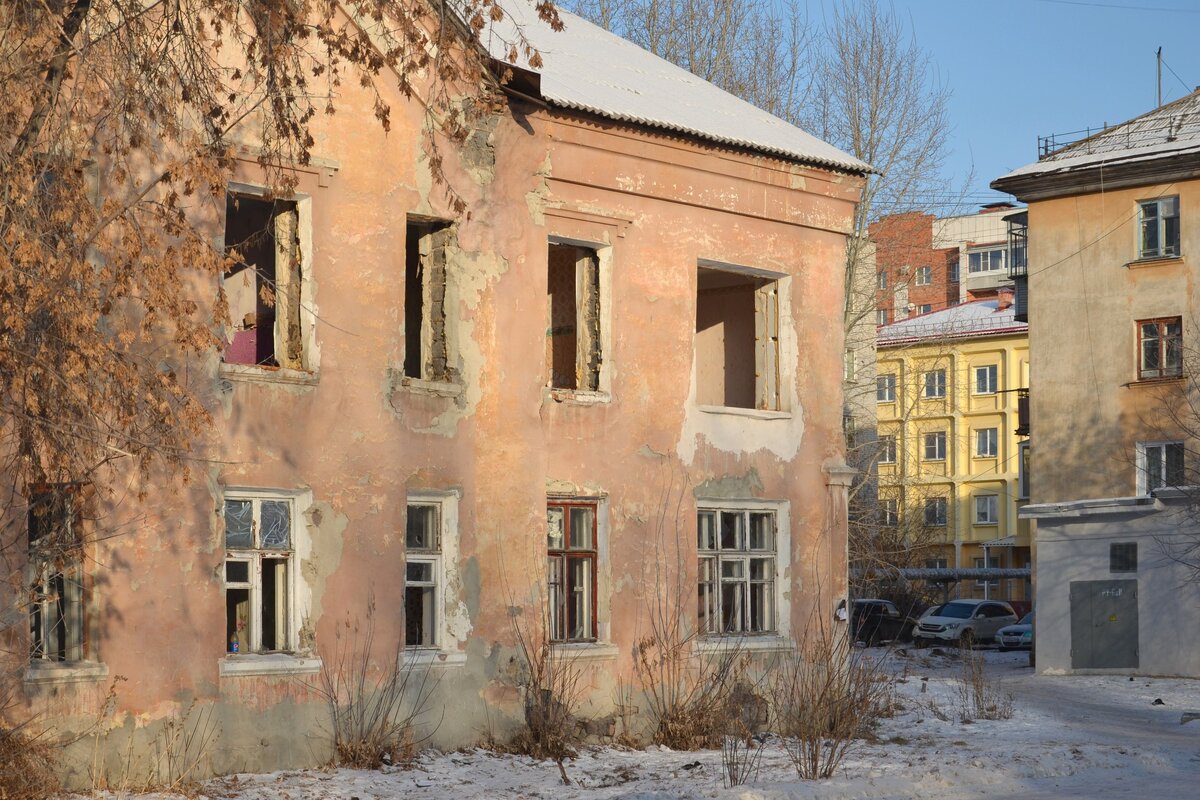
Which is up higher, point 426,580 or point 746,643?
point 426,580

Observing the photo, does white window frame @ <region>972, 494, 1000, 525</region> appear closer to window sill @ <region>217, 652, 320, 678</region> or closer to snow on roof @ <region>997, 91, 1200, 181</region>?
snow on roof @ <region>997, 91, 1200, 181</region>

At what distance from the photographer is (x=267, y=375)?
1462 cm

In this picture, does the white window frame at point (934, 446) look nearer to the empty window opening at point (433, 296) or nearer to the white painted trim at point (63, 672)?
the empty window opening at point (433, 296)

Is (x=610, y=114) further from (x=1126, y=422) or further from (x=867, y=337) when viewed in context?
(x=867, y=337)

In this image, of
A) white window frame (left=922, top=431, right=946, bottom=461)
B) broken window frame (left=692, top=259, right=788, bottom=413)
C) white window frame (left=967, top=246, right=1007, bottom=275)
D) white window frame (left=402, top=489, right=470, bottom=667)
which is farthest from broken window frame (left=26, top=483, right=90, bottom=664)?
white window frame (left=967, top=246, right=1007, bottom=275)

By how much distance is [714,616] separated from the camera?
19.2 meters

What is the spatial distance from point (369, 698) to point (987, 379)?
4981 centimetres

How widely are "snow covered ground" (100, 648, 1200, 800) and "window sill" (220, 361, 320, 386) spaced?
358 centimetres

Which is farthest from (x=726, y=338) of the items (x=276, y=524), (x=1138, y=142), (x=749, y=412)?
(x=1138, y=142)

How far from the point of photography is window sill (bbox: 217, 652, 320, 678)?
14.0 m

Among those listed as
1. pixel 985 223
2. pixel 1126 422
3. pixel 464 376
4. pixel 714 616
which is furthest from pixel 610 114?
pixel 985 223

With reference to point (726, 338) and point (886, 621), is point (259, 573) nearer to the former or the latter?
point (726, 338)

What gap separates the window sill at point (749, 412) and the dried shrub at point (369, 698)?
5.24 meters

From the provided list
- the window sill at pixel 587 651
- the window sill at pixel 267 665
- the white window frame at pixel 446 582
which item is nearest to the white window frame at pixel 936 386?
the window sill at pixel 587 651
